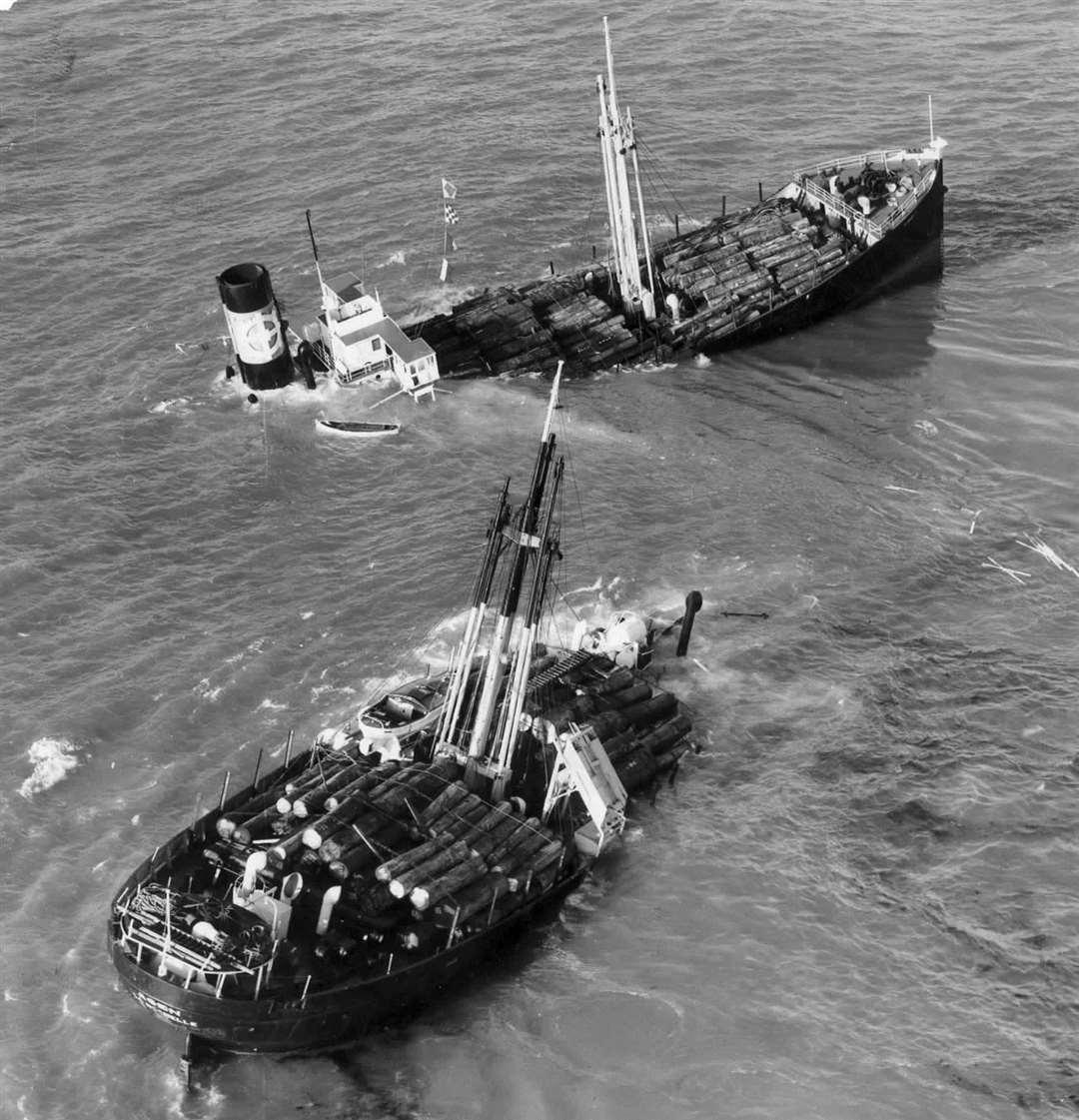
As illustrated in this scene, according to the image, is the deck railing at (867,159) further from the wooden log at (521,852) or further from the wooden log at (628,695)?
the wooden log at (521,852)

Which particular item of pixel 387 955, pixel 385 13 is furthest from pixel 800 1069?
pixel 385 13

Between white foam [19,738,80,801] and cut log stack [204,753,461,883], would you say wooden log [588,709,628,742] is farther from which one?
white foam [19,738,80,801]

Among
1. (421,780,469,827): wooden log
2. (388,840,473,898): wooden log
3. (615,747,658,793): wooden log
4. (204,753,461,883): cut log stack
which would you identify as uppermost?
(204,753,461,883): cut log stack

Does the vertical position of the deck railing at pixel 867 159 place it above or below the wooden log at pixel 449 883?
above

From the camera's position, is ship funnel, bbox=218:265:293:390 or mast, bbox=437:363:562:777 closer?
mast, bbox=437:363:562:777

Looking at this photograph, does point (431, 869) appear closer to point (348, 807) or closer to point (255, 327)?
point (348, 807)

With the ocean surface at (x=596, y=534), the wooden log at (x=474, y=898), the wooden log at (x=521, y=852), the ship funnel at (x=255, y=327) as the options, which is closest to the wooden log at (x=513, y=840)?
the wooden log at (x=521, y=852)

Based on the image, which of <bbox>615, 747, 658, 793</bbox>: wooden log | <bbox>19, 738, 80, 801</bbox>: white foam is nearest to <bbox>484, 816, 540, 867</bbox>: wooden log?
<bbox>615, 747, 658, 793</bbox>: wooden log
